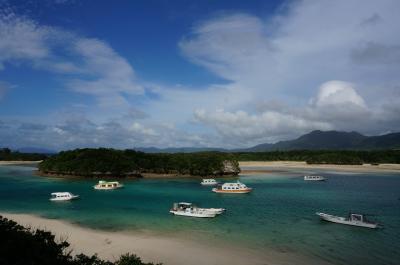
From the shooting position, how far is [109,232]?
4000cm

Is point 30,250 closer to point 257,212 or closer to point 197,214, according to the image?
point 197,214

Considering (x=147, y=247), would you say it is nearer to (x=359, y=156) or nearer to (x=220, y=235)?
(x=220, y=235)

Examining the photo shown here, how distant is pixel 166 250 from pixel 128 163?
7008 centimetres

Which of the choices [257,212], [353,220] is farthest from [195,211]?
[353,220]

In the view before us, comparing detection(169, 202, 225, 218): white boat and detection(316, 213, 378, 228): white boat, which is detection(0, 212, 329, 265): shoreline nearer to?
detection(169, 202, 225, 218): white boat

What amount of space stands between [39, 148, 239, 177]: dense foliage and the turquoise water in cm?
1097

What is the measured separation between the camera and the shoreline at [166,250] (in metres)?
30.0

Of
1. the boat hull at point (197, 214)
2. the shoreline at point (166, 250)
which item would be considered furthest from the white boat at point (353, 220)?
the shoreline at point (166, 250)

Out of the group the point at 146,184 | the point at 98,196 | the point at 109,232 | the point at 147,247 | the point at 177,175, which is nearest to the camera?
the point at 147,247

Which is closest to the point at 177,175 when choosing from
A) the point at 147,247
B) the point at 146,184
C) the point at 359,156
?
the point at 146,184

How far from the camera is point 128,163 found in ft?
331

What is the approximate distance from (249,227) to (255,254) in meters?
10.2

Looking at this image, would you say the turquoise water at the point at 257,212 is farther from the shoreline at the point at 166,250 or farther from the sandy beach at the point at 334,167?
the sandy beach at the point at 334,167

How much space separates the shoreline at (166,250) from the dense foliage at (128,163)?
58947 mm
